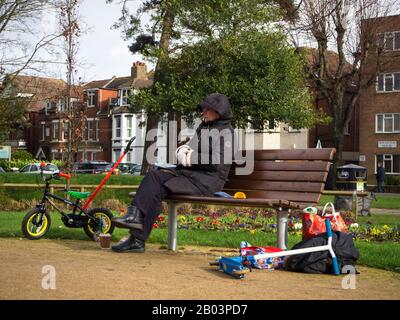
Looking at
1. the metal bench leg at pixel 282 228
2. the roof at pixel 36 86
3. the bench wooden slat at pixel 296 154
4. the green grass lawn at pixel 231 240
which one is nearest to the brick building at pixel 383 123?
the roof at pixel 36 86

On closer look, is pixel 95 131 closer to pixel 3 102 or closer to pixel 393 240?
pixel 3 102

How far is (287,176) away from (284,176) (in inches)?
1.8

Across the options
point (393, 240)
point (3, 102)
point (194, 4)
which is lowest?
point (393, 240)

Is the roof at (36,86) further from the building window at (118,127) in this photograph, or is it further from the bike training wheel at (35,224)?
the building window at (118,127)

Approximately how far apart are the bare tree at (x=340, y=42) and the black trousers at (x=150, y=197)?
2714 centimetres

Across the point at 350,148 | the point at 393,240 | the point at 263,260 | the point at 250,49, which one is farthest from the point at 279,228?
the point at 350,148

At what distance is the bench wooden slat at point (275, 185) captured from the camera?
6.87m

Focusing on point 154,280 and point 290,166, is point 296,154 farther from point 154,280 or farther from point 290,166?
point 154,280

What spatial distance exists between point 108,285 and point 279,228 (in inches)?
90.9

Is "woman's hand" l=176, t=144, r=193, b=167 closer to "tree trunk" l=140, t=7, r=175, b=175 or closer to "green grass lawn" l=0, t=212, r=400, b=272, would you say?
"green grass lawn" l=0, t=212, r=400, b=272

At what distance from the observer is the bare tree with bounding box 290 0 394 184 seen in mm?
33406

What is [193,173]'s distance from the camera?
6.91 meters

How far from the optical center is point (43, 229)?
870 centimetres
